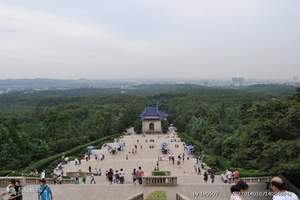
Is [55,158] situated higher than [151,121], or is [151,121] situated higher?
[55,158]

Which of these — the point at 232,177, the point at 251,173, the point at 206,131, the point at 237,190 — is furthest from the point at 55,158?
the point at 237,190

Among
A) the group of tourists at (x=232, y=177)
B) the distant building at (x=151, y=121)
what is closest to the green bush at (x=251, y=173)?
the group of tourists at (x=232, y=177)

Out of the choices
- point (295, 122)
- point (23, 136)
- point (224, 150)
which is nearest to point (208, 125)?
point (224, 150)

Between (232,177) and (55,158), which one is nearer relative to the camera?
(232,177)

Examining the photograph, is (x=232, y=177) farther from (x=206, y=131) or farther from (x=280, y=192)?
(x=206, y=131)

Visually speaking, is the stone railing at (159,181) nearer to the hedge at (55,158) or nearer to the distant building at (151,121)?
the hedge at (55,158)

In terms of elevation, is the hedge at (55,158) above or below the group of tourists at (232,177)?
Result: below

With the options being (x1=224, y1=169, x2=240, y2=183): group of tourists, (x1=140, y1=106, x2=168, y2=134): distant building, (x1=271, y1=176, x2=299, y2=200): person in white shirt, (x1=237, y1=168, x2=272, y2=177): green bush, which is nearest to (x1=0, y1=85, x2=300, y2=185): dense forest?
(x1=237, y1=168, x2=272, y2=177): green bush

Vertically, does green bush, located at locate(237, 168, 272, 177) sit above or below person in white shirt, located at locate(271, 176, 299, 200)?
below

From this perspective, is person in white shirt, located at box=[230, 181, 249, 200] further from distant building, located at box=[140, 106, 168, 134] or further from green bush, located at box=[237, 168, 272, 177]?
distant building, located at box=[140, 106, 168, 134]

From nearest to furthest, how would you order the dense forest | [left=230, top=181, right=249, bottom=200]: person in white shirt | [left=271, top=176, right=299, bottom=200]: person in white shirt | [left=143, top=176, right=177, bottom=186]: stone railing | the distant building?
[left=271, top=176, right=299, bottom=200]: person in white shirt < [left=230, top=181, right=249, bottom=200]: person in white shirt < the dense forest < [left=143, top=176, right=177, bottom=186]: stone railing < the distant building

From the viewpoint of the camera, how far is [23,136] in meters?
53.5

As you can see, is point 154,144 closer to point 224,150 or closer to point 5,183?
point 224,150

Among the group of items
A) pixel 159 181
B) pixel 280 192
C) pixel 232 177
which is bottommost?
pixel 232 177
